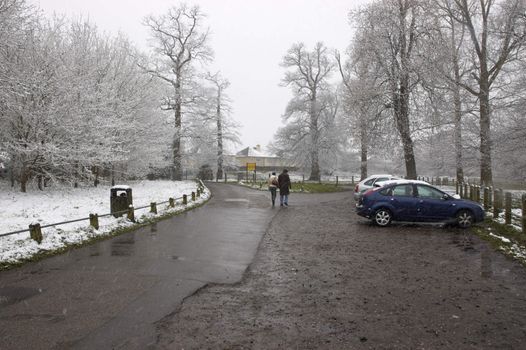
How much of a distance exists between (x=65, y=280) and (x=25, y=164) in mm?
13712

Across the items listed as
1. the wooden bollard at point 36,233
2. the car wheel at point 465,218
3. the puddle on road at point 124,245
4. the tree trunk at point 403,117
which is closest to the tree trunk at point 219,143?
the tree trunk at point 403,117

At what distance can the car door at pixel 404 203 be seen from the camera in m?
13.2

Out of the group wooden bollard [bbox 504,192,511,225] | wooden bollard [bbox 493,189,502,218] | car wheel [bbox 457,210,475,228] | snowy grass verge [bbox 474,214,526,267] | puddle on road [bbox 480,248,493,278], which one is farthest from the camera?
wooden bollard [bbox 493,189,502,218]

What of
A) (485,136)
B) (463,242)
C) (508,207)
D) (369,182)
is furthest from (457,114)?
(463,242)

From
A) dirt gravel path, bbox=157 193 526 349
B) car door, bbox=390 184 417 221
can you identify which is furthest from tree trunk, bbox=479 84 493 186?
dirt gravel path, bbox=157 193 526 349

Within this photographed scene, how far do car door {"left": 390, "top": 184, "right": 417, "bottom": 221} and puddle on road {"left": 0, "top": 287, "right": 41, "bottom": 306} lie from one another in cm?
1060

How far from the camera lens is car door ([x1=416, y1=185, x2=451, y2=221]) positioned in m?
13.1

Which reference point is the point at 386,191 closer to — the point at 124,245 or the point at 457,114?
the point at 124,245

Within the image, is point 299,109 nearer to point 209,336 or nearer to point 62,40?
point 62,40

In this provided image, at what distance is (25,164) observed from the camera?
717 inches

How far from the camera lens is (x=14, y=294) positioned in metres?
6.12

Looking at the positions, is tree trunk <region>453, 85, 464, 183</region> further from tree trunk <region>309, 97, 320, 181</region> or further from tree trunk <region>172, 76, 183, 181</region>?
tree trunk <region>309, 97, 320, 181</region>

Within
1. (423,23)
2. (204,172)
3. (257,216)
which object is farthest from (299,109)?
(257,216)

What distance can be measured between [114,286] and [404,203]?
32.0 feet
